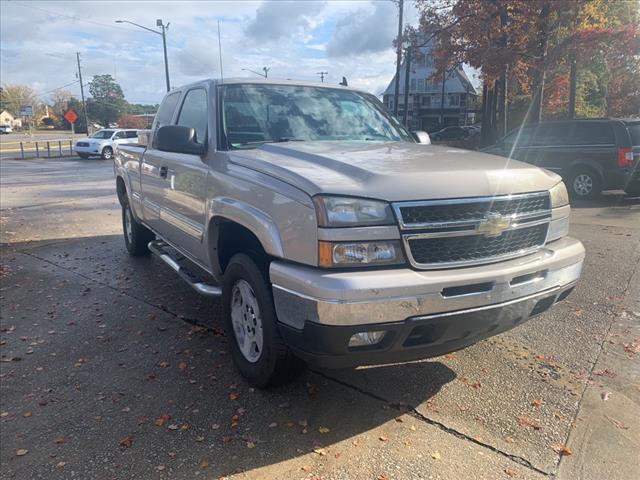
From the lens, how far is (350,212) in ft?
8.43

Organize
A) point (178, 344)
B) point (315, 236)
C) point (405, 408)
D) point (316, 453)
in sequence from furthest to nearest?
1. point (178, 344)
2. point (405, 408)
3. point (316, 453)
4. point (315, 236)

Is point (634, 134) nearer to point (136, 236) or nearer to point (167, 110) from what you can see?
point (167, 110)

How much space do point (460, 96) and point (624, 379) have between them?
73.6m

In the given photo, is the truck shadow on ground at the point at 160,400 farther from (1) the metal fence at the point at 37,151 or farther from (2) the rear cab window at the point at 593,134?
(1) the metal fence at the point at 37,151

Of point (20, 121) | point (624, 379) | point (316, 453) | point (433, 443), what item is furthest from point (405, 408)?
point (20, 121)

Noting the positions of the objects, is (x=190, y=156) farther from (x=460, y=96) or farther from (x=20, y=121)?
(x=20, y=121)

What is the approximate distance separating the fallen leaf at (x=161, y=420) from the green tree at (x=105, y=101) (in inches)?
3347

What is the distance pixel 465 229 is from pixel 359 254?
1.96 feet

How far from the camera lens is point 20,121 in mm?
114062

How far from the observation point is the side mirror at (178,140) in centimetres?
373

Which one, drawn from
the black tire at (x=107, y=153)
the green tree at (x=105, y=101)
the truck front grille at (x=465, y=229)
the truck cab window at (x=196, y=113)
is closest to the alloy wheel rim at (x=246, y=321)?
the truck front grille at (x=465, y=229)

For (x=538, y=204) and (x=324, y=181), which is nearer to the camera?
(x=324, y=181)

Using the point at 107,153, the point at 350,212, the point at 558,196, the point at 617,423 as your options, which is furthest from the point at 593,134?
the point at 107,153

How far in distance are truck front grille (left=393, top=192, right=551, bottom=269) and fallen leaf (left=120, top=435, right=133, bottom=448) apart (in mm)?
1793
